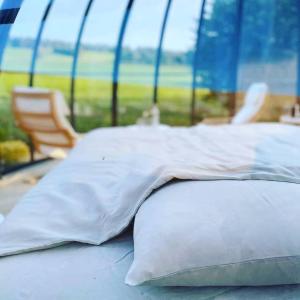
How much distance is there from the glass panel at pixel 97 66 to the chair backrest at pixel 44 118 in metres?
1.37

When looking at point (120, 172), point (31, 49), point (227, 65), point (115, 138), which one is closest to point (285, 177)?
point (120, 172)

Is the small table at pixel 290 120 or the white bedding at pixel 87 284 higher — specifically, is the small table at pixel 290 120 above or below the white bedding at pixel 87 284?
below

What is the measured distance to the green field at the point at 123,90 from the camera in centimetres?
573

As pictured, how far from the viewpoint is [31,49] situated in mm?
5250

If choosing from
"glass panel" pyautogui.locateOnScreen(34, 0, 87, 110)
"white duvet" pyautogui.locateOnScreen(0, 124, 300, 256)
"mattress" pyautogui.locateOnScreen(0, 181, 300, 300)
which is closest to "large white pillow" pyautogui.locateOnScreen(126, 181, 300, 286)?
"mattress" pyautogui.locateOnScreen(0, 181, 300, 300)

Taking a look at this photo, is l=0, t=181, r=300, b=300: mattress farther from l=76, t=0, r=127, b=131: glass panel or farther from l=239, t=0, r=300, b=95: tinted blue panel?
l=239, t=0, r=300, b=95: tinted blue panel

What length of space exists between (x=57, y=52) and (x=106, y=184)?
4.40 metres

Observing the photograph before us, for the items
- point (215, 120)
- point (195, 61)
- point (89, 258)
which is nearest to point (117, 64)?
point (195, 61)

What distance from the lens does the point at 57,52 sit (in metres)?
5.56

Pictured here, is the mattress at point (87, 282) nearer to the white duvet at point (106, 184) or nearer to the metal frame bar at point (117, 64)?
the white duvet at point (106, 184)

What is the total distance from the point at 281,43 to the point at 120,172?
4.90 m

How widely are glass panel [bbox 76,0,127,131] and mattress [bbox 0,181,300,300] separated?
15.8 ft

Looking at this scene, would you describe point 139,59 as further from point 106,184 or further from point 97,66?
point 106,184

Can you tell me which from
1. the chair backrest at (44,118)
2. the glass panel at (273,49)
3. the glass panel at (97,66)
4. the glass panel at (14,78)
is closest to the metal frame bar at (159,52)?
the glass panel at (97,66)
